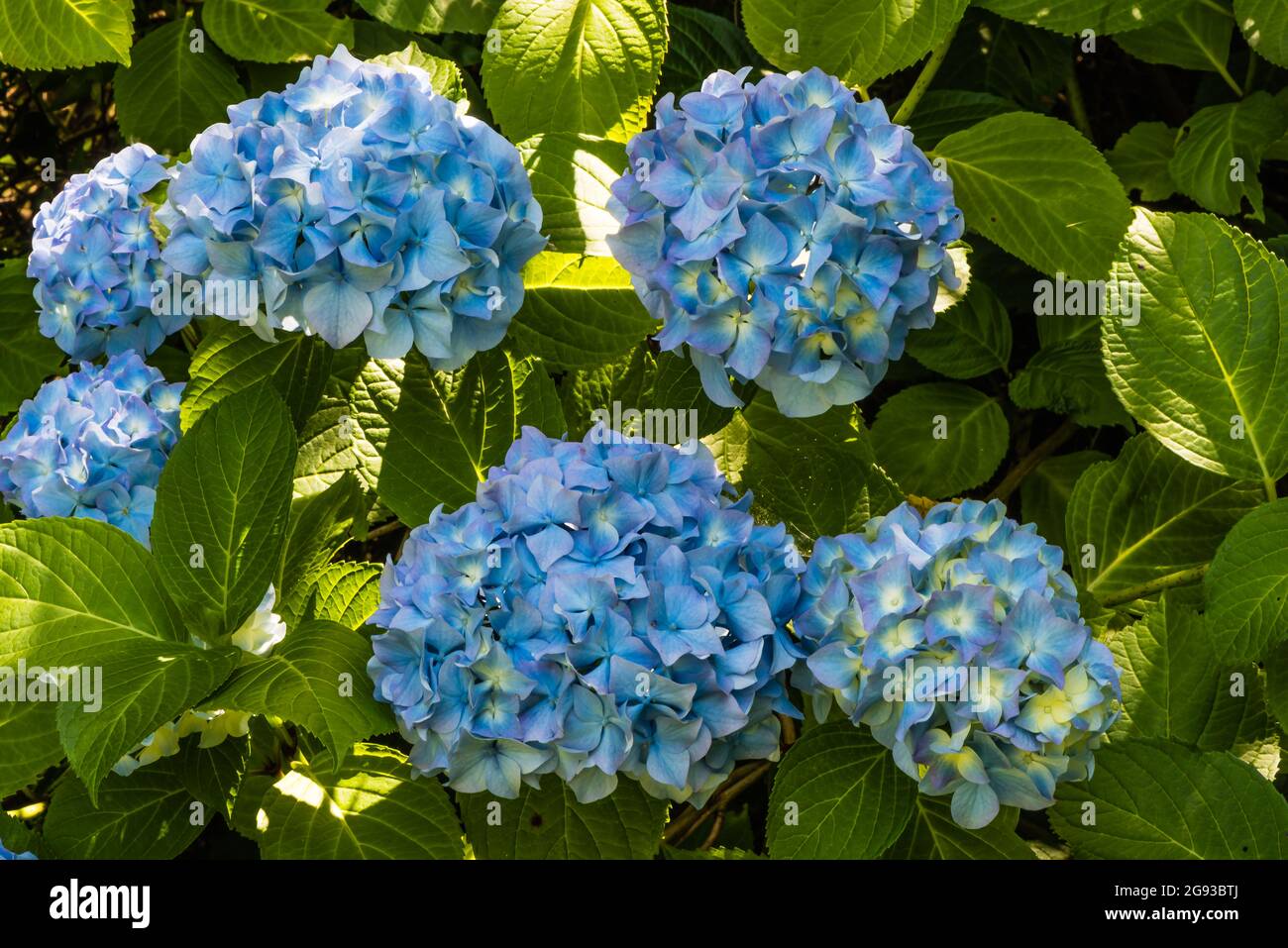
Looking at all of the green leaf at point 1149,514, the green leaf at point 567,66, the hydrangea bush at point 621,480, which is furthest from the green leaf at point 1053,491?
the green leaf at point 567,66

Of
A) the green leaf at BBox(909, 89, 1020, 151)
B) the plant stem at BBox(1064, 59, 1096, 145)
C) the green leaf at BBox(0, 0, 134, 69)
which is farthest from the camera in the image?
the plant stem at BBox(1064, 59, 1096, 145)

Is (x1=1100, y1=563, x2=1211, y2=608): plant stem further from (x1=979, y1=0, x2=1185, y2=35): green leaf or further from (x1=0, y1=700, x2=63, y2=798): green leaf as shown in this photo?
(x1=0, y1=700, x2=63, y2=798): green leaf

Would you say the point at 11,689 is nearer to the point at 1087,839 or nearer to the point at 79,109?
the point at 1087,839

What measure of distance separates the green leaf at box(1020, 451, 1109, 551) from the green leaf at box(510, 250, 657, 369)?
87 centimetres

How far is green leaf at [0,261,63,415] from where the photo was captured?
225 centimetres

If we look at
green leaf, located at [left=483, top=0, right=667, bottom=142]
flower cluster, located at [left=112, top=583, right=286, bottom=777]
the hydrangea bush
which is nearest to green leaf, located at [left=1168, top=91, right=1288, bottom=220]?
the hydrangea bush

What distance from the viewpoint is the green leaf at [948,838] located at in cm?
160

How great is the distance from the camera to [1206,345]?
1.72 m

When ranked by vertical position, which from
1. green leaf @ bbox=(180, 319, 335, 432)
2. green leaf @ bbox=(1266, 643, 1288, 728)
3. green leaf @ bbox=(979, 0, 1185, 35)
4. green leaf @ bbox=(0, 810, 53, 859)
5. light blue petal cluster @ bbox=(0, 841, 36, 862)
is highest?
green leaf @ bbox=(979, 0, 1185, 35)

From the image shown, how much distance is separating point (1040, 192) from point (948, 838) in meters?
0.87

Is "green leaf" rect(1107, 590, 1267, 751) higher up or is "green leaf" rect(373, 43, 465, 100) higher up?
"green leaf" rect(373, 43, 465, 100)

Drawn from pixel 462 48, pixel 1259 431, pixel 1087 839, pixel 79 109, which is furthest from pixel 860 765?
pixel 79 109

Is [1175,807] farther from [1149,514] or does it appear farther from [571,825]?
[571,825]

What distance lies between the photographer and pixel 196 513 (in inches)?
61.3
